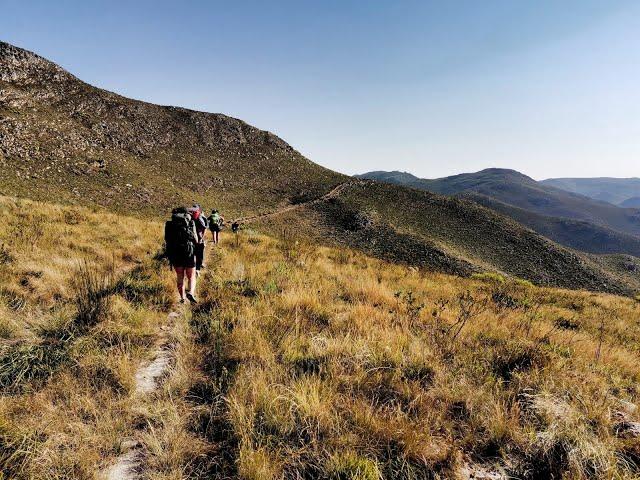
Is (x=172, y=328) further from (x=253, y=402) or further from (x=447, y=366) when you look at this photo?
(x=447, y=366)

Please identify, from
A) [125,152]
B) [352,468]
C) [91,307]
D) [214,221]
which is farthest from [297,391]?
[125,152]

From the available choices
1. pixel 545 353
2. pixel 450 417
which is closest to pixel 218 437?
pixel 450 417

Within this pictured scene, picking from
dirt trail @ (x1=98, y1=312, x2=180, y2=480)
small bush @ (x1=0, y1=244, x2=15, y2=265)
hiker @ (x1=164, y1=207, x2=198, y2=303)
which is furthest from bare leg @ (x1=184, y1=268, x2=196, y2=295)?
small bush @ (x1=0, y1=244, x2=15, y2=265)

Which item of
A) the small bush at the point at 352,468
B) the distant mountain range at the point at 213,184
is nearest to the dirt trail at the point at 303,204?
the distant mountain range at the point at 213,184

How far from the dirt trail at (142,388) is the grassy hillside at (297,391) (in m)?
0.07

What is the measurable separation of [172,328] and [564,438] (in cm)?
490

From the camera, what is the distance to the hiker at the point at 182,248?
6.42m

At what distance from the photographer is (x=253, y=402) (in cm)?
314

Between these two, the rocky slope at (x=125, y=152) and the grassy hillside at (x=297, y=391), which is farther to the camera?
the rocky slope at (x=125, y=152)

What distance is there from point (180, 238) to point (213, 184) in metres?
51.3

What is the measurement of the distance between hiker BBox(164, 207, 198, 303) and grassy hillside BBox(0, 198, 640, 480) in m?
0.44

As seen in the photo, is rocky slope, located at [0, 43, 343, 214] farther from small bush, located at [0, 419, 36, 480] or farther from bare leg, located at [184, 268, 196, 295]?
small bush, located at [0, 419, 36, 480]

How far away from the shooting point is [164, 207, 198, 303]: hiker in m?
6.42

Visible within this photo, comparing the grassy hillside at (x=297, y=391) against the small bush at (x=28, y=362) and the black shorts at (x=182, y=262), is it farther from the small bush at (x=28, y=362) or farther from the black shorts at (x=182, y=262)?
the black shorts at (x=182, y=262)
